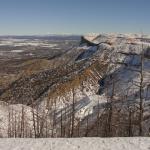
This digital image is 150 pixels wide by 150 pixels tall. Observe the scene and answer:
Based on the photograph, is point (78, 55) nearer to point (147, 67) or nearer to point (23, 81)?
point (23, 81)

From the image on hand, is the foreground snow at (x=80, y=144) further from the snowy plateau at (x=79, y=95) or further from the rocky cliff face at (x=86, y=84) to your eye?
the rocky cliff face at (x=86, y=84)

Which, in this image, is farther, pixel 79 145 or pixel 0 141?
pixel 0 141

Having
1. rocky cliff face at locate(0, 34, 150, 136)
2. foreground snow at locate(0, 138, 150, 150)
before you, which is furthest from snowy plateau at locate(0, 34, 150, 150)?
foreground snow at locate(0, 138, 150, 150)

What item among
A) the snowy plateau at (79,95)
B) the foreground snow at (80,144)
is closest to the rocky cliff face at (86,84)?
the snowy plateau at (79,95)

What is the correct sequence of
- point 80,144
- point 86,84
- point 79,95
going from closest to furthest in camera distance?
point 80,144 < point 79,95 < point 86,84

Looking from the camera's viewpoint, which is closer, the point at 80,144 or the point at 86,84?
the point at 80,144

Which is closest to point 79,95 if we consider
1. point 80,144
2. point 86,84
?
point 86,84

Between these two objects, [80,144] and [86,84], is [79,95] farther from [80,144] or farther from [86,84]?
[80,144]

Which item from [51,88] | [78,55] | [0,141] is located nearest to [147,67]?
[51,88]
